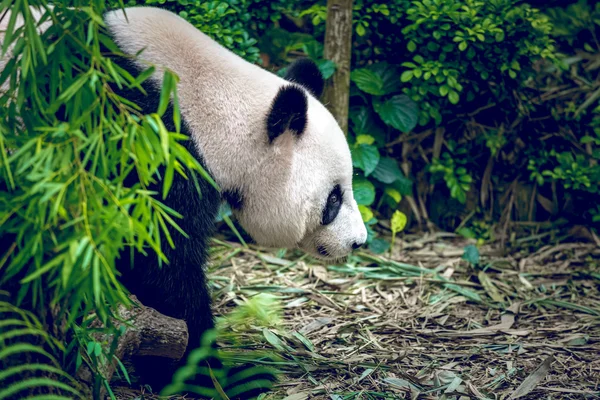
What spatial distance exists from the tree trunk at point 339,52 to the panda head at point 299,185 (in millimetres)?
1031

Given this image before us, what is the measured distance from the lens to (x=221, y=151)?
282 cm

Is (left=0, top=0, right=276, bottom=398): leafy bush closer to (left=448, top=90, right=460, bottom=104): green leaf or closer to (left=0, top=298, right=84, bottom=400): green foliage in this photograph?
(left=0, top=298, right=84, bottom=400): green foliage

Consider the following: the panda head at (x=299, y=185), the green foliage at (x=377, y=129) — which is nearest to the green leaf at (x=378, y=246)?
the green foliage at (x=377, y=129)

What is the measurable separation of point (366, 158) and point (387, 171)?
27cm

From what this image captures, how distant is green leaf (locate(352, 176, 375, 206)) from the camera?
4297 millimetres

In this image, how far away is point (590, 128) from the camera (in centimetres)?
475

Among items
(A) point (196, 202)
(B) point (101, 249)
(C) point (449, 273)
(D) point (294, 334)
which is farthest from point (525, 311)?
(B) point (101, 249)

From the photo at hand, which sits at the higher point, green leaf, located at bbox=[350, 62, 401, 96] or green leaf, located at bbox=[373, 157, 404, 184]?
green leaf, located at bbox=[350, 62, 401, 96]

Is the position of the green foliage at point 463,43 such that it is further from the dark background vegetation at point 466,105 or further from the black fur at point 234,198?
the black fur at point 234,198

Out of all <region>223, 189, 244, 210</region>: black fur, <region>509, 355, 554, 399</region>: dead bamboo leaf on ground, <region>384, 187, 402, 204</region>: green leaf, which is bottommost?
<region>509, 355, 554, 399</region>: dead bamboo leaf on ground

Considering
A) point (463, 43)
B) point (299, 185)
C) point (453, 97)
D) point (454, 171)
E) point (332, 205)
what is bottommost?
point (454, 171)

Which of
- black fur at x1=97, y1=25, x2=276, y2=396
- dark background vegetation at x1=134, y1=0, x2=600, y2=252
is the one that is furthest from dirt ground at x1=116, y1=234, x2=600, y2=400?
black fur at x1=97, y1=25, x2=276, y2=396

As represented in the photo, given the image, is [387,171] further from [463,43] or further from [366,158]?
[463,43]

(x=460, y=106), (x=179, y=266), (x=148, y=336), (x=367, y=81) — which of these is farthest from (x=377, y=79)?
(x=148, y=336)
